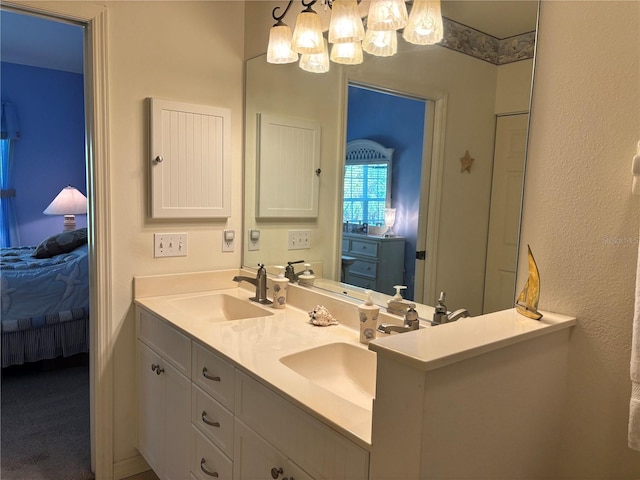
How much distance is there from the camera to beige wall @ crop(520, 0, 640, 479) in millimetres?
1106

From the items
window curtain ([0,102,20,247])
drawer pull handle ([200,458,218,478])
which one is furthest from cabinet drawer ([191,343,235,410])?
window curtain ([0,102,20,247])

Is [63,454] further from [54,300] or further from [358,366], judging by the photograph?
[358,366]

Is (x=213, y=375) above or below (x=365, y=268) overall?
below

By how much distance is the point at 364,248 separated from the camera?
188 cm

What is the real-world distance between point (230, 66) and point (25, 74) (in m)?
3.88

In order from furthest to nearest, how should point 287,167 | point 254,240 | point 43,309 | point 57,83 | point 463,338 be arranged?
point 57,83 → point 43,309 → point 254,240 → point 287,167 → point 463,338

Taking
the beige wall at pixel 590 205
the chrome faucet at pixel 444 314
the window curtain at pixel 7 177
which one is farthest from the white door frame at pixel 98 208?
the window curtain at pixel 7 177

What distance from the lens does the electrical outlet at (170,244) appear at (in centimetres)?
220

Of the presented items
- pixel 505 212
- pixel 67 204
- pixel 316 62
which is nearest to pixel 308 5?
pixel 316 62

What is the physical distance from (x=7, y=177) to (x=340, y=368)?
4884 mm

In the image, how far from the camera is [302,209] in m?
2.27

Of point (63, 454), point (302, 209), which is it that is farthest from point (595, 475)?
point (63, 454)

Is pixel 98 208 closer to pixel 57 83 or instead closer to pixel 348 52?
pixel 348 52

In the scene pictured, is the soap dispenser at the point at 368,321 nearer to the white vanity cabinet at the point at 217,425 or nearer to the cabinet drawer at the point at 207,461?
the white vanity cabinet at the point at 217,425
